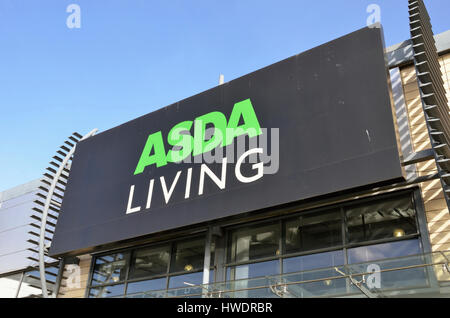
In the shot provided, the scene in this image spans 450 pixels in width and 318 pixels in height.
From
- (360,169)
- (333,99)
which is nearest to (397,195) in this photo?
(360,169)

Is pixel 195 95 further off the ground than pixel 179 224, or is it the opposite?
pixel 195 95

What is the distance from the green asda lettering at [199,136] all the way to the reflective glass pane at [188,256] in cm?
195

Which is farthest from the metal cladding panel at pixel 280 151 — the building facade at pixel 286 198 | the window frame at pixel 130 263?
the window frame at pixel 130 263

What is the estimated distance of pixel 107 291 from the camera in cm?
1220

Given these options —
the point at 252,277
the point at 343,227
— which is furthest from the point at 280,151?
the point at 252,277

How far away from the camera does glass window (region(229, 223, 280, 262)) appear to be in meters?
10.3

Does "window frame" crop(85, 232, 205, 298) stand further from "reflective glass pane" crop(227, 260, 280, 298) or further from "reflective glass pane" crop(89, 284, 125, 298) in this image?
"reflective glass pane" crop(227, 260, 280, 298)

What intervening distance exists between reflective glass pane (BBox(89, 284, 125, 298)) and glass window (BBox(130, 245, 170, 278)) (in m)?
0.42

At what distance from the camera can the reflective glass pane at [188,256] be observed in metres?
11.1

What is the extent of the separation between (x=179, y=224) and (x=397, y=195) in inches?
Result: 177

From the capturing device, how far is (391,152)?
8.70m

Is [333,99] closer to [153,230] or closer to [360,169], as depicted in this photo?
[360,169]

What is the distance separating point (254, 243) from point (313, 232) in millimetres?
1335

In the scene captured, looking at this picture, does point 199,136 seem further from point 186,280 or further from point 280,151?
point 186,280
